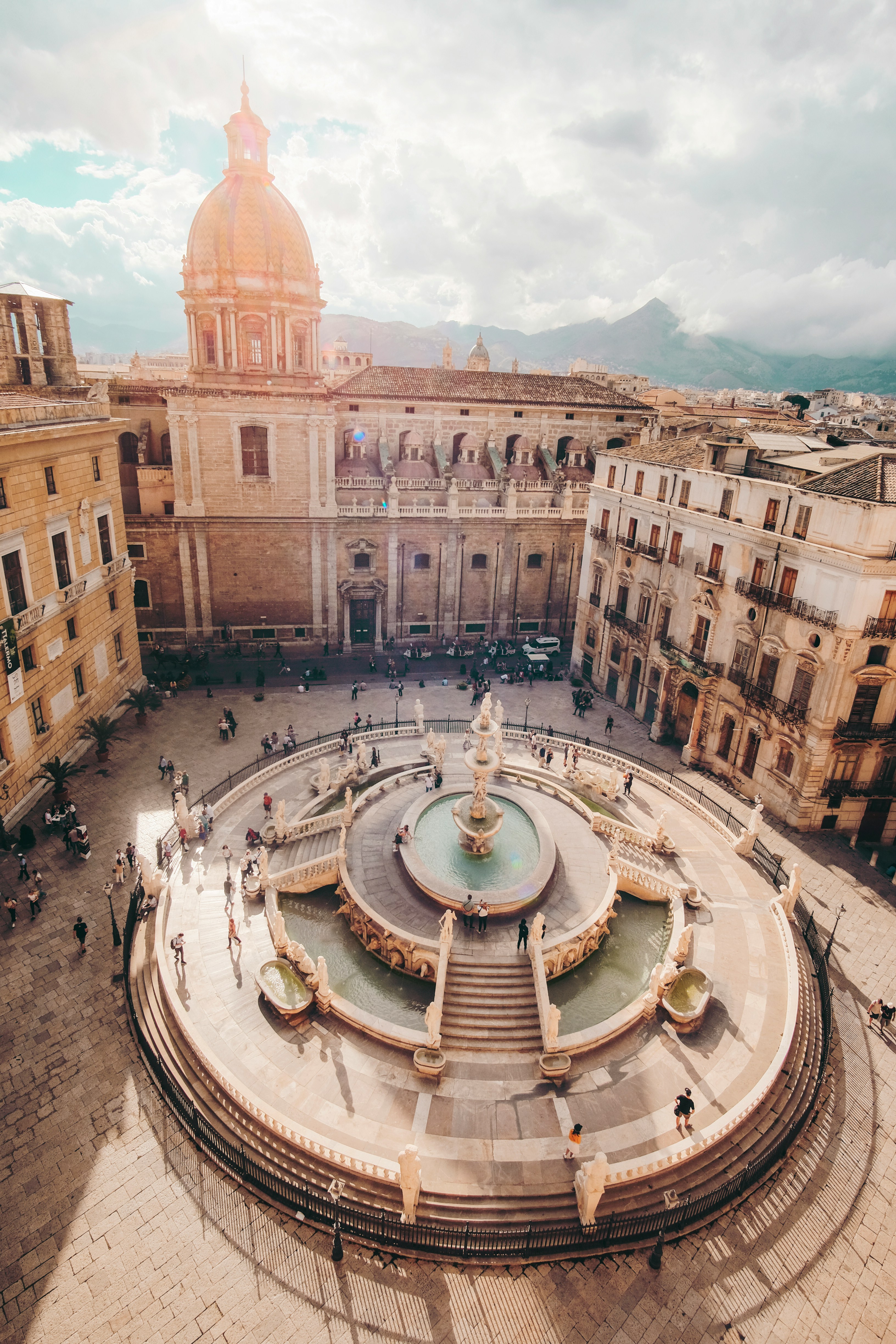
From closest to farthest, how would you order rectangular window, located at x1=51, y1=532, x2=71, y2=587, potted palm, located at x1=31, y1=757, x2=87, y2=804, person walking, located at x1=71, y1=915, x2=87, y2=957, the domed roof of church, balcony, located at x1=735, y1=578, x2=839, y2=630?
1. person walking, located at x1=71, y1=915, x2=87, y2=957
2. balcony, located at x1=735, y1=578, x2=839, y2=630
3. potted palm, located at x1=31, y1=757, x2=87, y2=804
4. rectangular window, located at x1=51, y1=532, x2=71, y2=587
5. the domed roof of church

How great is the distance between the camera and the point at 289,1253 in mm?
12844

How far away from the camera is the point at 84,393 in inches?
Result: 1421

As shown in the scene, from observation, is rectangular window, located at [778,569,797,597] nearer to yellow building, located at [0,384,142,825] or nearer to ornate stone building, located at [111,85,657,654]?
ornate stone building, located at [111,85,657,654]

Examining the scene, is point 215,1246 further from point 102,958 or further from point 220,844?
point 220,844

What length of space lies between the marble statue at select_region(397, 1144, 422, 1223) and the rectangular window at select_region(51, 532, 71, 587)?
77.3ft

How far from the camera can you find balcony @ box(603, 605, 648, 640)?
35719 millimetres

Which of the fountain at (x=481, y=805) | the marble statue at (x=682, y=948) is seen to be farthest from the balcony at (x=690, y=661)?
the marble statue at (x=682, y=948)

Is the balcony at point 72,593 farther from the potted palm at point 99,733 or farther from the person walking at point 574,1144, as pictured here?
the person walking at point 574,1144

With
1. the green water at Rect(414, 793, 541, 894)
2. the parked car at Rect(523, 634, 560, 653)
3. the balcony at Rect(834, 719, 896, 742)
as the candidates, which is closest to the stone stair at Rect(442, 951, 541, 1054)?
the green water at Rect(414, 793, 541, 894)

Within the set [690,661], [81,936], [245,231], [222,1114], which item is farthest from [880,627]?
[245,231]

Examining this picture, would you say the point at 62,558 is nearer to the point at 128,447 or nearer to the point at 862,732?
the point at 128,447

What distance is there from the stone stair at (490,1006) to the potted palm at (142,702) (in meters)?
20.6

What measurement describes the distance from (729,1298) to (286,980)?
11.0 metres

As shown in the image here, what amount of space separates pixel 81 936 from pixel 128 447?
3529 centimetres
